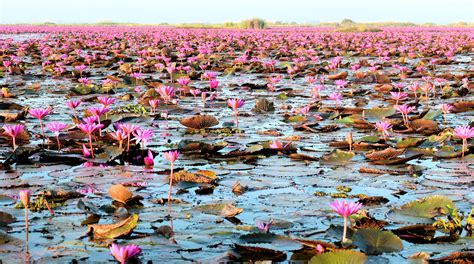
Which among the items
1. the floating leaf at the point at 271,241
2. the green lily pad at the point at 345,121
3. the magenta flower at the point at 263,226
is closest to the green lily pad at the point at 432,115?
the green lily pad at the point at 345,121

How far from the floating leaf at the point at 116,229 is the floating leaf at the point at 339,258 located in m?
0.88

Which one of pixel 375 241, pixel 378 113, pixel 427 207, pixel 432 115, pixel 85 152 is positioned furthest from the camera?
pixel 378 113

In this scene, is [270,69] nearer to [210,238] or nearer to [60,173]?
[60,173]

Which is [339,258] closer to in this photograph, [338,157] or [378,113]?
[338,157]

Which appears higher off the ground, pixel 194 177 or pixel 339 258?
pixel 339 258

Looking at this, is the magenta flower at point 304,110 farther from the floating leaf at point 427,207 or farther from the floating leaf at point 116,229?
the floating leaf at point 116,229

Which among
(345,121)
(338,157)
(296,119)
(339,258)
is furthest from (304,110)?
(339,258)

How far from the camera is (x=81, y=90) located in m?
8.51

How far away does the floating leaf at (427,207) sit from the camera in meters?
A: 3.09

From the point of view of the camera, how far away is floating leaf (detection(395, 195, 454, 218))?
10.1 feet

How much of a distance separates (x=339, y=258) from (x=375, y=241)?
39 centimetres

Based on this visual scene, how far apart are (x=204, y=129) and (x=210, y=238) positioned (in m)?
3.08

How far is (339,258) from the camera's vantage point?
7.42 ft

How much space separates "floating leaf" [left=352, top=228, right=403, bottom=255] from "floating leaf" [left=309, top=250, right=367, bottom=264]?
30 centimetres
